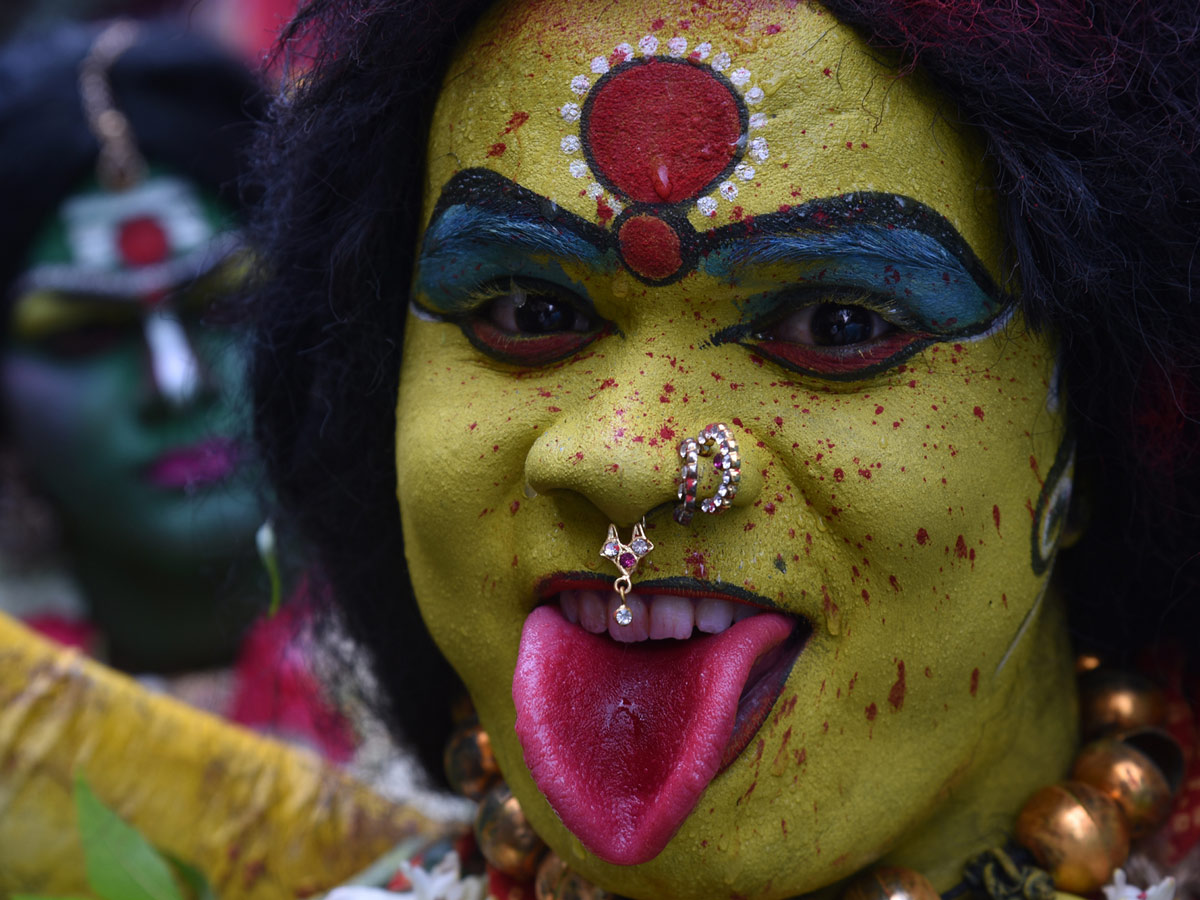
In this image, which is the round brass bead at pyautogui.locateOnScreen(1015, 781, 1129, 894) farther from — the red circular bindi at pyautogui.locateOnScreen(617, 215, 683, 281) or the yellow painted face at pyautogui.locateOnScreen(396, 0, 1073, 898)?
the red circular bindi at pyautogui.locateOnScreen(617, 215, 683, 281)

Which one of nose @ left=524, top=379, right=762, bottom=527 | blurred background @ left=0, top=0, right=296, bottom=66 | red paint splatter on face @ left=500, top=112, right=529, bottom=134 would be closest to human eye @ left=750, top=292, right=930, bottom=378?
nose @ left=524, top=379, right=762, bottom=527

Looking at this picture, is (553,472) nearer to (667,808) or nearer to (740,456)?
(740,456)

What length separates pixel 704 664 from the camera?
1251 mm

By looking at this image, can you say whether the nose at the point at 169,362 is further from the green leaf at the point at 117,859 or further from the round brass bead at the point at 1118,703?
the round brass bead at the point at 1118,703

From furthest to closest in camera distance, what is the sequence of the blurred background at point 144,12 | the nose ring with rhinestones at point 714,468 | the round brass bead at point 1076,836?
the blurred background at point 144,12 < the round brass bead at point 1076,836 < the nose ring with rhinestones at point 714,468

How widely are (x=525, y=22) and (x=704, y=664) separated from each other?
2.26 ft

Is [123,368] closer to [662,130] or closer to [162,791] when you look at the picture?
[162,791]

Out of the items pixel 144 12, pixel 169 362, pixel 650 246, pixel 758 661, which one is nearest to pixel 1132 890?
pixel 758 661

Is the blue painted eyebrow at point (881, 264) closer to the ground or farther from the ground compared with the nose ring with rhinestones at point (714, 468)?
farther from the ground

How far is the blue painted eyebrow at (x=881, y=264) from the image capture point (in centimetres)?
122

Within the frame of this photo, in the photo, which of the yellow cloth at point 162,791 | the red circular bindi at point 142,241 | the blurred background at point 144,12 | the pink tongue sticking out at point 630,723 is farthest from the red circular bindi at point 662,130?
the blurred background at point 144,12

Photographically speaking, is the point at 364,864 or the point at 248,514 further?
the point at 248,514

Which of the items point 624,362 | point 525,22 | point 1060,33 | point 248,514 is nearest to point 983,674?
point 624,362

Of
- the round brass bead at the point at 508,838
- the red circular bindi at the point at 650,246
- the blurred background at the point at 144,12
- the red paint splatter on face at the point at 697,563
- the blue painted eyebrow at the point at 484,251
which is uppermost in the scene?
the red circular bindi at the point at 650,246
